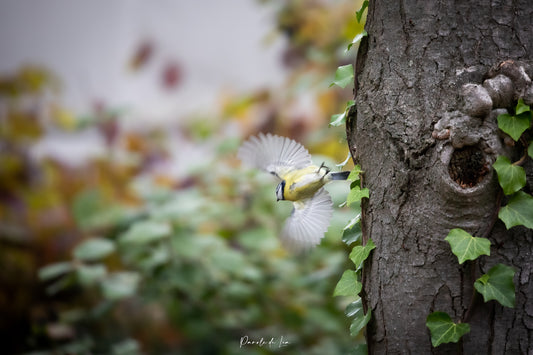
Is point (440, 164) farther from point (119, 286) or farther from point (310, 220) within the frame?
point (119, 286)

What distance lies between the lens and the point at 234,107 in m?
2.35

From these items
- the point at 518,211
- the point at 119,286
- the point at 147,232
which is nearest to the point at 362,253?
the point at 518,211

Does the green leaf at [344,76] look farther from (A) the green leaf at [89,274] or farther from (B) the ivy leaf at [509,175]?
(A) the green leaf at [89,274]

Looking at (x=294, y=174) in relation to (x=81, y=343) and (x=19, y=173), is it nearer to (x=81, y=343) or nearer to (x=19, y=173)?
(x=81, y=343)

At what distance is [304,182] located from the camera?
29.2 inches

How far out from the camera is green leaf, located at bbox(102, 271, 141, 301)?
64.2 inches

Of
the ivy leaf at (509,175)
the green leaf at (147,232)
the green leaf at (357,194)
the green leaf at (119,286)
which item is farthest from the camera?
the green leaf at (119,286)

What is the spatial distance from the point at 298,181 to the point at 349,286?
0.68 feet

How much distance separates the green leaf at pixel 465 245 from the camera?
60 cm

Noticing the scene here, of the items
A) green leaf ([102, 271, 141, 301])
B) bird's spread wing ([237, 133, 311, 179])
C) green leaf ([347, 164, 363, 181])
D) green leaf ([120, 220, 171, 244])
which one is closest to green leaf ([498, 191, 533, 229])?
green leaf ([347, 164, 363, 181])

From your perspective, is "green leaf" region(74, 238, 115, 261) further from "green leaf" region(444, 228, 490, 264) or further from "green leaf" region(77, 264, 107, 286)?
"green leaf" region(444, 228, 490, 264)

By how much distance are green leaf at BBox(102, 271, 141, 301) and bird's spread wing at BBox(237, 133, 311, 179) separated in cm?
105

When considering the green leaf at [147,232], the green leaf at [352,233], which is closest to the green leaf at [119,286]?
the green leaf at [147,232]

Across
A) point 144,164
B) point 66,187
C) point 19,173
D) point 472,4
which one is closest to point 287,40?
point 144,164
